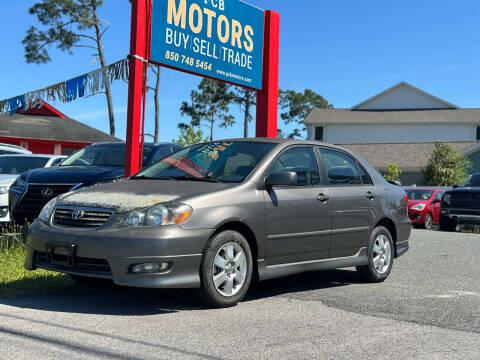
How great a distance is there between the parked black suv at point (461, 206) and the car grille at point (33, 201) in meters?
12.3

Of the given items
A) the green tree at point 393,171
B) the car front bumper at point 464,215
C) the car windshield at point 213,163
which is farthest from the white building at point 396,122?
the car windshield at point 213,163

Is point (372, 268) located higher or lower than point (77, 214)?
lower

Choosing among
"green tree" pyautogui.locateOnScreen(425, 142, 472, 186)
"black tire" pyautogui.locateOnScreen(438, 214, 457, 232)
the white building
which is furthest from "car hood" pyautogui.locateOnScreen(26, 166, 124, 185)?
the white building

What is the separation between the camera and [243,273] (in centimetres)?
586

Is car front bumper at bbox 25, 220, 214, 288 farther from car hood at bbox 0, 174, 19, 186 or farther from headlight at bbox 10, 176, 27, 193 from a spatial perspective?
car hood at bbox 0, 174, 19, 186

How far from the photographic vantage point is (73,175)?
31.7 ft

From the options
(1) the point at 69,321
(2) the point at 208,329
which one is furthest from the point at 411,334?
(1) the point at 69,321

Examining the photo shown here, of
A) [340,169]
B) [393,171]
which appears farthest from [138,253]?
[393,171]

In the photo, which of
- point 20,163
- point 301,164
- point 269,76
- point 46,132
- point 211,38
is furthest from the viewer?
point 46,132

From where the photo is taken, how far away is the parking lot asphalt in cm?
439

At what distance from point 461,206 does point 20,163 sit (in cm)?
1194

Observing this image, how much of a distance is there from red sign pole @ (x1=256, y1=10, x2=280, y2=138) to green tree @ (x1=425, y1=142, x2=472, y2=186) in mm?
27482

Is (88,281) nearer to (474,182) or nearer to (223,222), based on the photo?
(223,222)

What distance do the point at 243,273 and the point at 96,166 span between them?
527cm
